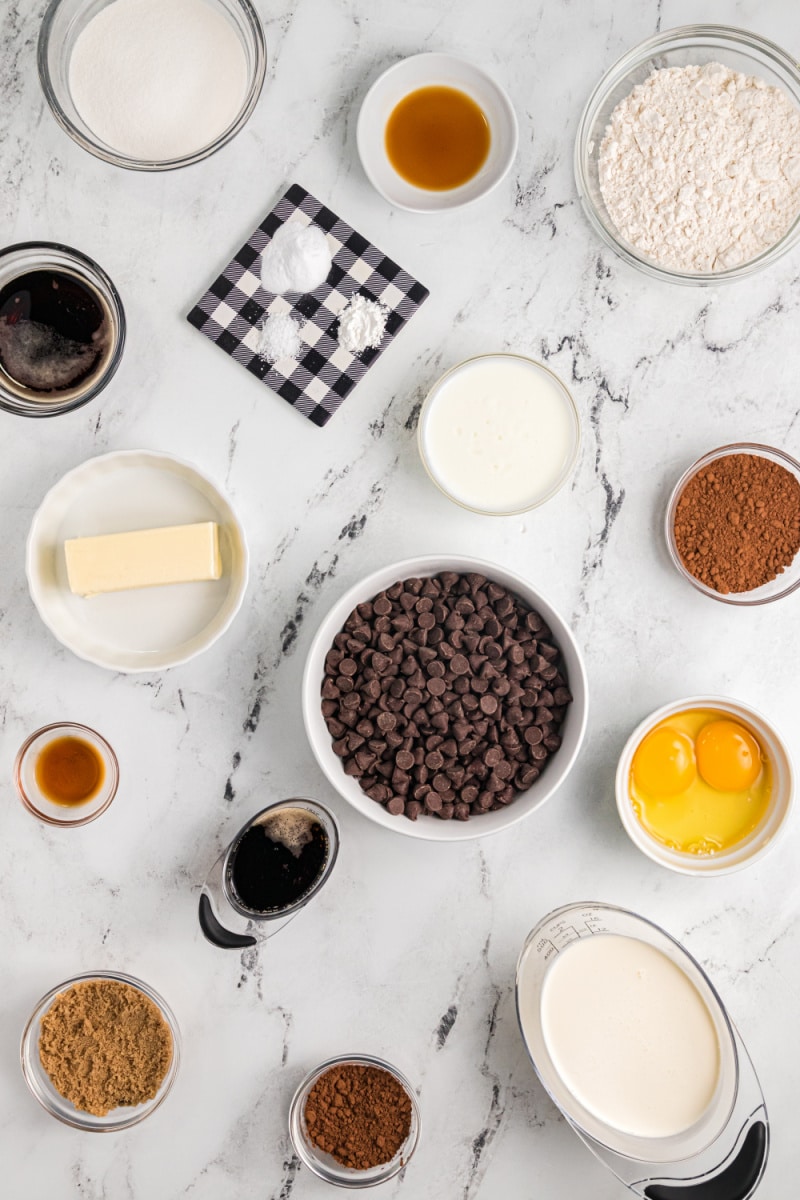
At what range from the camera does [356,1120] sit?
75.3 inches

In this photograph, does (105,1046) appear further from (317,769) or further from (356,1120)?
(317,769)

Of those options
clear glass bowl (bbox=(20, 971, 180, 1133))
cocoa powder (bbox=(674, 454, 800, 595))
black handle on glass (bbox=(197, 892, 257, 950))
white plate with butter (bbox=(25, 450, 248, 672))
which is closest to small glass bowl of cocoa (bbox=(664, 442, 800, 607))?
cocoa powder (bbox=(674, 454, 800, 595))

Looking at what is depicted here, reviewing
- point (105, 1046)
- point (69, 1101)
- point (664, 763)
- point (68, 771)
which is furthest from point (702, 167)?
point (69, 1101)

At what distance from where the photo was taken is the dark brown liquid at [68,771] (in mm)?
1961

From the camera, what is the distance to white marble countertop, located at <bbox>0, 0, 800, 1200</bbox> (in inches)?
77.7

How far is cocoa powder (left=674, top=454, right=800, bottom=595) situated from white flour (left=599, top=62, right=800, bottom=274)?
477mm

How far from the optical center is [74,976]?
1.97 m

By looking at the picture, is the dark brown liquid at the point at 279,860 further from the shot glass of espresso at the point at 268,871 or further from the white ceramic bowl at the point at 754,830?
the white ceramic bowl at the point at 754,830

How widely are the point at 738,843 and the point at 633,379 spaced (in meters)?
1.09

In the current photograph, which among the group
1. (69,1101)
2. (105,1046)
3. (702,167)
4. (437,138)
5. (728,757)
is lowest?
(69,1101)

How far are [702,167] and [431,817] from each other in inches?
60.4

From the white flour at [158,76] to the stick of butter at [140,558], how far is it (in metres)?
0.83

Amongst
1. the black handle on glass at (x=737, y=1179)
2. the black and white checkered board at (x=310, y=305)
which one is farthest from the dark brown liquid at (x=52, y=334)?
the black handle on glass at (x=737, y=1179)

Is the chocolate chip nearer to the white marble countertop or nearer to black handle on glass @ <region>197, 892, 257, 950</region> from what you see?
the white marble countertop
